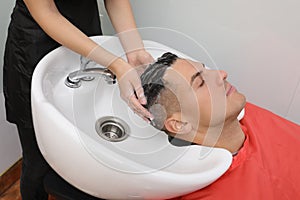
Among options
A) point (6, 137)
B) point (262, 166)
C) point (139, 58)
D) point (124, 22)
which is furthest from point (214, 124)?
point (6, 137)

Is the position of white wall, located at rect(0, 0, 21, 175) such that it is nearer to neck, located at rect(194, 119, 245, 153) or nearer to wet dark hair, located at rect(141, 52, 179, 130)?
wet dark hair, located at rect(141, 52, 179, 130)

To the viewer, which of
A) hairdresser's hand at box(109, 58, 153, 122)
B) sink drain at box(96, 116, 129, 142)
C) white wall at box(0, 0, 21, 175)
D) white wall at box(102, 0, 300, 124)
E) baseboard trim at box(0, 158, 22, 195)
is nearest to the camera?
hairdresser's hand at box(109, 58, 153, 122)

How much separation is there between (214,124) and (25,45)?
0.59 meters

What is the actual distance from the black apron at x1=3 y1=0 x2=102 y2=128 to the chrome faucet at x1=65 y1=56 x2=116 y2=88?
4.3 inches

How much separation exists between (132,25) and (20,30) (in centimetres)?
33

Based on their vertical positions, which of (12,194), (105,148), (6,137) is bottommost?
(12,194)

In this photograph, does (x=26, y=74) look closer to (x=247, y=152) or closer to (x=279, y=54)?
(x=247, y=152)

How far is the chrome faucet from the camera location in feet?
4.19

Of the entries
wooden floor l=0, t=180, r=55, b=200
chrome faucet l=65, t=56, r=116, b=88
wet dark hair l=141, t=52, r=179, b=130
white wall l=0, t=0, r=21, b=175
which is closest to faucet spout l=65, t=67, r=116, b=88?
chrome faucet l=65, t=56, r=116, b=88

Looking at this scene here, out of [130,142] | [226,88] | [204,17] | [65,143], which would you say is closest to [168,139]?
[130,142]

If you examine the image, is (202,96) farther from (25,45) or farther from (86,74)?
(25,45)

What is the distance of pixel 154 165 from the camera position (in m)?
1.28

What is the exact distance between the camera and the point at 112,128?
1.39 metres

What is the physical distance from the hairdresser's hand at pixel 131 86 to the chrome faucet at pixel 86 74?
35 mm
